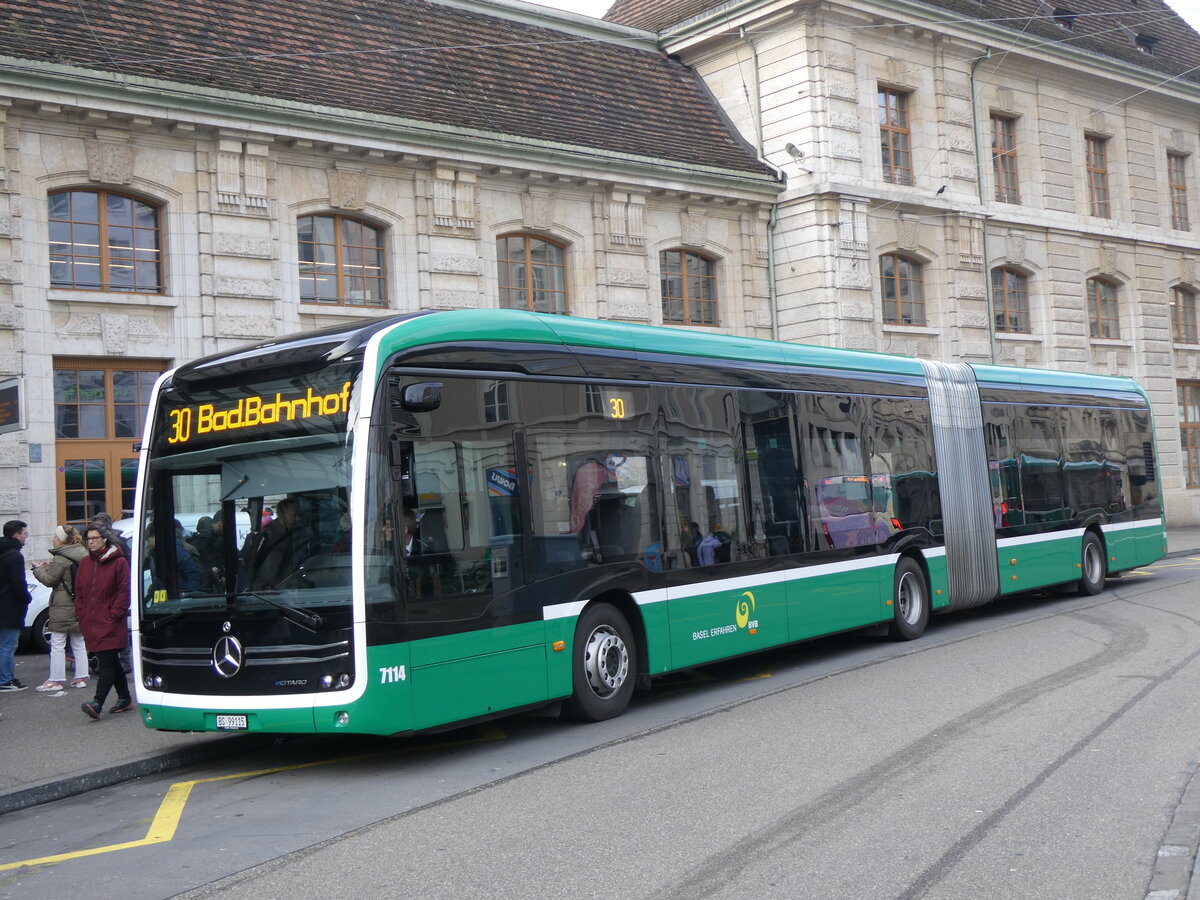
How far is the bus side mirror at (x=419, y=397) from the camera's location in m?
8.22

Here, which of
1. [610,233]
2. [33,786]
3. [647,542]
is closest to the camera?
[33,786]

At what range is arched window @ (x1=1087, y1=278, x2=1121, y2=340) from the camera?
32.2m

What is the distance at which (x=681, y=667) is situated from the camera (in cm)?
1070

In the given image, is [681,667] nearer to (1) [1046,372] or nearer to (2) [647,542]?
(2) [647,542]

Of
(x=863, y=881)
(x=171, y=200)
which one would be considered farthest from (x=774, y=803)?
(x=171, y=200)

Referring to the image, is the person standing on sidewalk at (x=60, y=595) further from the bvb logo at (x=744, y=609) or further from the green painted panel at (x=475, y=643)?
the bvb logo at (x=744, y=609)

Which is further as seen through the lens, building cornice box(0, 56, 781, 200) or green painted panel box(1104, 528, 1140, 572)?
green painted panel box(1104, 528, 1140, 572)

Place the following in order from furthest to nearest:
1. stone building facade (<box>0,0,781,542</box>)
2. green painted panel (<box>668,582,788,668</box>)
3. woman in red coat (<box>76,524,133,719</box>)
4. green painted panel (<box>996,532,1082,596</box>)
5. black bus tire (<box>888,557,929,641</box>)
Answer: stone building facade (<box>0,0,781,542</box>) → green painted panel (<box>996,532,1082,596</box>) → black bus tire (<box>888,557,929,641</box>) → green painted panel (<box>668,582,788,668</box>) → woman in red coat (<box>76,524,133,719</box>)

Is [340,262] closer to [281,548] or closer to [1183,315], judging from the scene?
[281,548]

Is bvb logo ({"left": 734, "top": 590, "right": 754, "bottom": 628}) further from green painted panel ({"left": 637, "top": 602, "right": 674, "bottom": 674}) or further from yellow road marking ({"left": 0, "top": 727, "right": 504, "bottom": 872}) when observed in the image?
yellow road marking ({"left": 0, "top": 727, "right": 504, "bottom": 872})

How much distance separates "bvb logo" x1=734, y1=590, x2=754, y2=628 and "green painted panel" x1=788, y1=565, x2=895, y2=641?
0.74 meters

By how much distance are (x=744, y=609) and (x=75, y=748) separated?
5628mm

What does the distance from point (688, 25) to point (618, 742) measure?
21473mm

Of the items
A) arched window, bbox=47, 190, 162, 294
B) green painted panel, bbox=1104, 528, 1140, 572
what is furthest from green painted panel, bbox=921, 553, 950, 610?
arched window, bbox=47, 190, 162, 294
